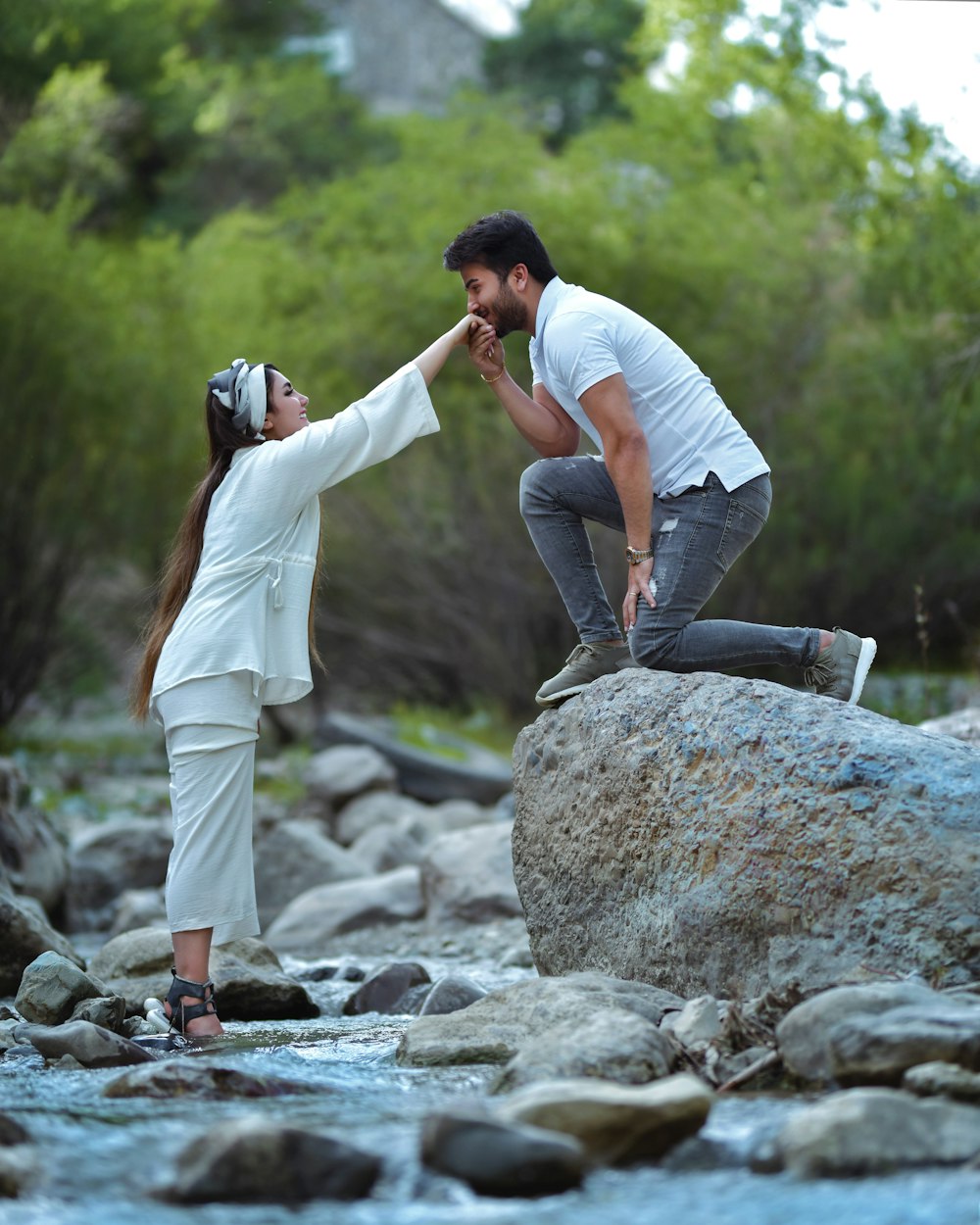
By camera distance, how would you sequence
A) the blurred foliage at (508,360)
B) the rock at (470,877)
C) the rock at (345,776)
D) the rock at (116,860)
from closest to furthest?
1. the rock at (470,877)
2. the rock at (116,860)
3. the rock at (345,776)
4. the blurred foliage at (508,360)

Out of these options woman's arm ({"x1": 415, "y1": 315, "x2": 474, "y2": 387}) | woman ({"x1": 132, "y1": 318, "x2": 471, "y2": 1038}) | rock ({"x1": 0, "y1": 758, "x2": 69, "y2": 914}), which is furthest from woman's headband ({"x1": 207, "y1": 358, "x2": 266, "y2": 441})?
rock ({"x1": 0, "y1": 758, "x2": 69, "y2": 914})

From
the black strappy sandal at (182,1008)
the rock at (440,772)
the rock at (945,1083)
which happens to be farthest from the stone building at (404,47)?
the rock at (945,1083)

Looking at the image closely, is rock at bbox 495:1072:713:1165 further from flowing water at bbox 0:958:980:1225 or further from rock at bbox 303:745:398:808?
rock at bbox 303:745:398:808

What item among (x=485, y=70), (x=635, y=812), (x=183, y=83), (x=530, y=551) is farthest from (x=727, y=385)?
(x=485, y=70)

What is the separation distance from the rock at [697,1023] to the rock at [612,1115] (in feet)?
2.24

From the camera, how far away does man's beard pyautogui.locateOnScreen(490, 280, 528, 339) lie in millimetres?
4594

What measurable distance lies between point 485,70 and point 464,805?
28.9 meters

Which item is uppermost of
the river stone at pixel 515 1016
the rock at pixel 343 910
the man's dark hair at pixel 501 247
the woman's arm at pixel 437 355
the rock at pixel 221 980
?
the man's dark hair at pixel 501 247

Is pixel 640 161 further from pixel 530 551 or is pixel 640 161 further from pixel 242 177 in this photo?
pixel 242 177

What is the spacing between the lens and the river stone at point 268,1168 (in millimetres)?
2588

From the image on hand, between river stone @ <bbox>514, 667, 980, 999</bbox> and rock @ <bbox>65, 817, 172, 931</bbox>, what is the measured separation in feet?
16.5

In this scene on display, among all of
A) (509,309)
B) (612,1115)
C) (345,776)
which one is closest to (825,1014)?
(612,1115)

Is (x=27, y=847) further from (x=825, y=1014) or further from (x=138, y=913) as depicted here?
(x=825, y=1014)

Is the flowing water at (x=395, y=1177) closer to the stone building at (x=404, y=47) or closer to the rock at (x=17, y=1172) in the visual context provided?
the rock at (x=17, y=1172)
